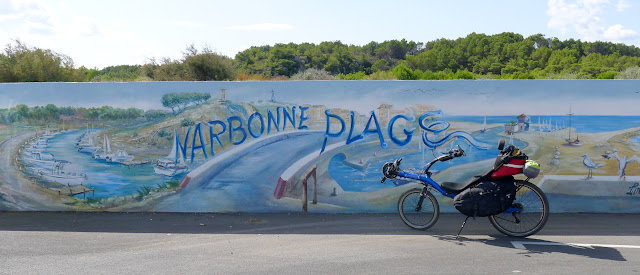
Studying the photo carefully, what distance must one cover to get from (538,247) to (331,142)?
142 inches

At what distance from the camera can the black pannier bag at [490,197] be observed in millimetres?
7449

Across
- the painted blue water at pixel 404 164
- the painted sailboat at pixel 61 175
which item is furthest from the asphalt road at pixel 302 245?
the painted sailboat at pixel 61 175

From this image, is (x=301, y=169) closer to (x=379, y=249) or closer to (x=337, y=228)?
(x=337, y=228)

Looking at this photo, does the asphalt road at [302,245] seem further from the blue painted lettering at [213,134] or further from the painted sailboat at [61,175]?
the blue painted lettering at [213,134]

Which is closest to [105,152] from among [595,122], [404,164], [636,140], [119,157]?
[119,157]

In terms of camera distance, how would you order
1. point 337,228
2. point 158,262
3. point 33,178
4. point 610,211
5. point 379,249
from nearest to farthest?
point 158,262 < point 379,249 < point 337,228 < point 610,211 < point 33,178

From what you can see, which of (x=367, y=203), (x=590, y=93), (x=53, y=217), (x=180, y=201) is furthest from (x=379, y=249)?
(x=53, y=217)

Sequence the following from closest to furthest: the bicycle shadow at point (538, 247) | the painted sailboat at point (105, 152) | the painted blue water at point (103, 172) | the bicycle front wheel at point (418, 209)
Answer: the bicycle shadow at point (538, 247) → the bicycle front wheel at point (418, 209) → the painted blue water at point (103, 172) → the painted sailboat at point (105, 152)

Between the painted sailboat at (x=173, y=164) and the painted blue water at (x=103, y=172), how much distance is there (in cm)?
9

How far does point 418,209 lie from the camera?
8.13 m

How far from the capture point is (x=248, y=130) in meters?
9.50

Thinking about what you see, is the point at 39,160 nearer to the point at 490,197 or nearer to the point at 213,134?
the point at 213,134

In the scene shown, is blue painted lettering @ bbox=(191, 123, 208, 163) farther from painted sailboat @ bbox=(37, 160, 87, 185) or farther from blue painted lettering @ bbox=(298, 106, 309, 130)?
painted sailboat @ bbox=(37, 160, 87, 185)

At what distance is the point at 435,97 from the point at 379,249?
3.29 m
